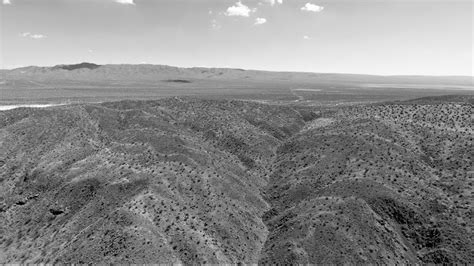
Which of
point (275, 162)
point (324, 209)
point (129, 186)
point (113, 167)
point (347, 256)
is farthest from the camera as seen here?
point (275, 162)

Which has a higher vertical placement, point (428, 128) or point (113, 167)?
point (428, 128)

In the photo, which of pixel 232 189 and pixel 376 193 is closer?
pixel 376 193

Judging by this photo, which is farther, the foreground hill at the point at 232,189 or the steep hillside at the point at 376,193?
the steep hillside at the point at 376,193

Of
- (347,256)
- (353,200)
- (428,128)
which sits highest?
(428,128)

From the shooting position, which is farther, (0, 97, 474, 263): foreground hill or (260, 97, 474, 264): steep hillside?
(260, 97, 474, 264): steep hillside

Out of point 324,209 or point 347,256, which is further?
point 324,209

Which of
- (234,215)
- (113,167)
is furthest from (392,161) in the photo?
(113,167)

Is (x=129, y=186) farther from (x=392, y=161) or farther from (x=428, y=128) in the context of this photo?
(x=428, y=128)

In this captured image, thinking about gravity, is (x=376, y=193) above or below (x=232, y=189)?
above
